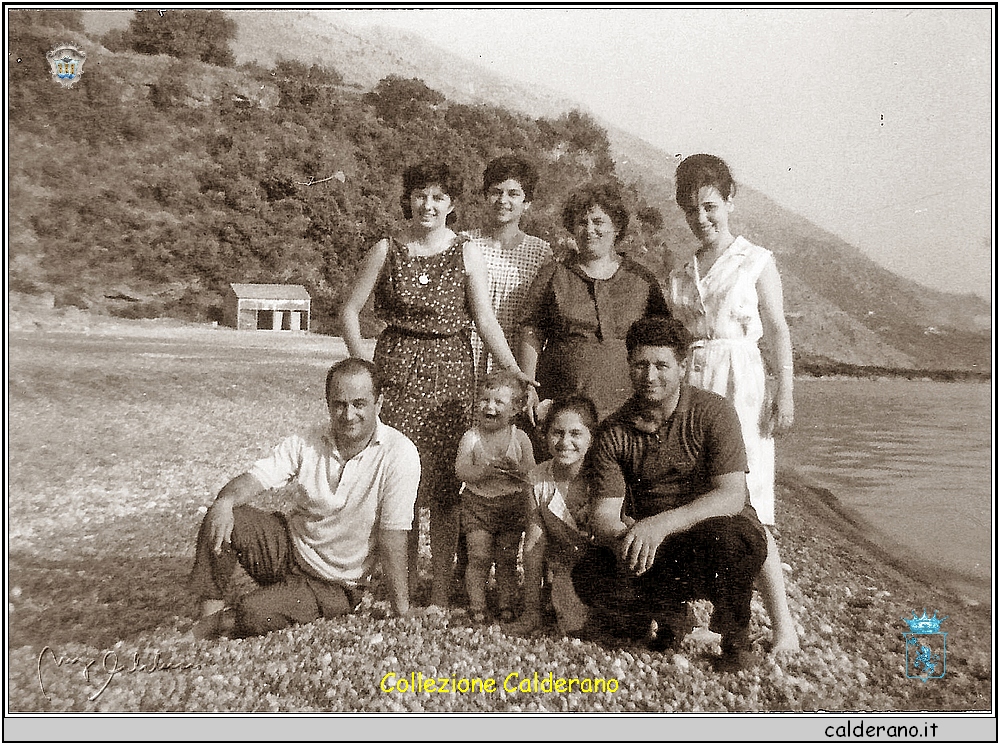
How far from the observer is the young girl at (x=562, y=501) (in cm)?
321

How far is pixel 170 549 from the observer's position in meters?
3.66

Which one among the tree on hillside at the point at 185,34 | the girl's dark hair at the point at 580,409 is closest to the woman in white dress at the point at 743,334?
the girl's dark hair at the point at 580,409

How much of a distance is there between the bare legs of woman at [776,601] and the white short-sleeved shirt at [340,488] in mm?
1501

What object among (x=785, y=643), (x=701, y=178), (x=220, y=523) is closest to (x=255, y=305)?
(x=220, y=523)

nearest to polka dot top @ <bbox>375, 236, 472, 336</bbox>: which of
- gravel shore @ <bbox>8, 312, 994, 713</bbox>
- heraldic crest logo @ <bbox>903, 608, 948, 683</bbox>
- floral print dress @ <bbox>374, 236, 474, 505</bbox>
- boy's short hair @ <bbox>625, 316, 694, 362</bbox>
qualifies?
floral print dress @ <bbox>374, 236, 474, 505</bbox>

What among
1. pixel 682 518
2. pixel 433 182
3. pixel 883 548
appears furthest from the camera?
pixel 883 548

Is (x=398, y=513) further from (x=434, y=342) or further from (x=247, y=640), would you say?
(x=247, y=640)

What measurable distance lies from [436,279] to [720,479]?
143cm

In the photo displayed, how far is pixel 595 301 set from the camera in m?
3.28

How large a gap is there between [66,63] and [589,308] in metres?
2.81
